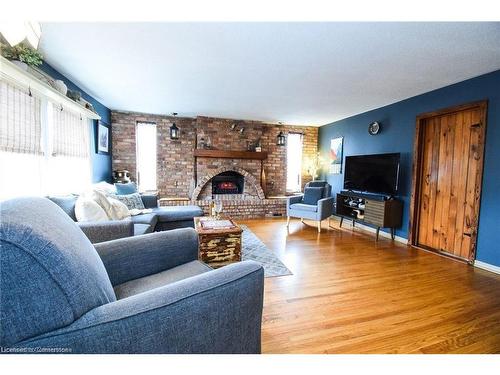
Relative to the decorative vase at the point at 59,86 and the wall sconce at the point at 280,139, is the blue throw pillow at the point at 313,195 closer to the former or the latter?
the wall sconce at the point at 280,139

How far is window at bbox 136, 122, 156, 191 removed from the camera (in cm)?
491

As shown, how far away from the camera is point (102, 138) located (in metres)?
4.14

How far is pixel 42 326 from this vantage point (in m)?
0.58

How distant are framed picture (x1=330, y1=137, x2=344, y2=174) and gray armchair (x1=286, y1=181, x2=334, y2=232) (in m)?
0.79

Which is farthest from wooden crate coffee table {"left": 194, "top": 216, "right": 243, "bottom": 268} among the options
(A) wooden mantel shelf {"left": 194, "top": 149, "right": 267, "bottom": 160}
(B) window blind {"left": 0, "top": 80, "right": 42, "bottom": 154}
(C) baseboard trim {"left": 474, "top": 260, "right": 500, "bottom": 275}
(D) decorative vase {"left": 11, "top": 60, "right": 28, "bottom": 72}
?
(A) wooden mantel shelf {"left": 194, "top": 149, "right": 267, "bottom": 160}

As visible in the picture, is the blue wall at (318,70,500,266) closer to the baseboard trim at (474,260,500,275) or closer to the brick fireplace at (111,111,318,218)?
the baseboard trim at (474,260,500,275)

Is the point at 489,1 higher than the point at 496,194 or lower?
higher

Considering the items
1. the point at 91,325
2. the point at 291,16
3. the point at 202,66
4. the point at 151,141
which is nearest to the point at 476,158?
the point at 291,16

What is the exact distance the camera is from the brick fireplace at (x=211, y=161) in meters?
4.83

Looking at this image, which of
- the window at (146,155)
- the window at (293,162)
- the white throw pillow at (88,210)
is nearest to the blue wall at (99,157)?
the window at (146,155)

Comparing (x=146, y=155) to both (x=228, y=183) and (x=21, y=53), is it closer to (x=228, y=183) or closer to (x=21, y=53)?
(x=228, y=183)

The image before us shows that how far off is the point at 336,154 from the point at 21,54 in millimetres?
4990

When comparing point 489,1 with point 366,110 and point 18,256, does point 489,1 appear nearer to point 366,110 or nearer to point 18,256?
point 18,256

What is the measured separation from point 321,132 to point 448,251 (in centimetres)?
359
